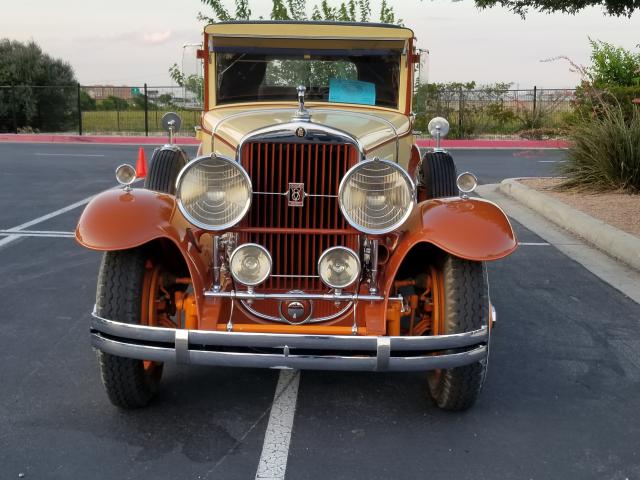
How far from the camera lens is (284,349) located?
3041 mm

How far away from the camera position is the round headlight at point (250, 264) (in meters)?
3.22

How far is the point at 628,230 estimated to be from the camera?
23.1 feet

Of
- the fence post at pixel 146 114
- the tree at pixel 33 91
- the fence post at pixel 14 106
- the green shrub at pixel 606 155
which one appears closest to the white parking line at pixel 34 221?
the green shrub at pixel 606 155

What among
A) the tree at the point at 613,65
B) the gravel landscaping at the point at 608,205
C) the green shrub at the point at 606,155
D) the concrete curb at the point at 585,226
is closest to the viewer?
the concrete curb at the point at 585,226

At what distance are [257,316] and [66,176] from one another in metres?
9.86

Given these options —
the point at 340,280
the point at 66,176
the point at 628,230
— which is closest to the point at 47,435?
the point at 340,280

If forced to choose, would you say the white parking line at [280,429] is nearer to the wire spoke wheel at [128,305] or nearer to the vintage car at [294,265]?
the vintage car at [294,265]

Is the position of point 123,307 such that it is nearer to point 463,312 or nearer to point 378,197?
point 378,197

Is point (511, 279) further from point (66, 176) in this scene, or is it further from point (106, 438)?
point (66, 176)

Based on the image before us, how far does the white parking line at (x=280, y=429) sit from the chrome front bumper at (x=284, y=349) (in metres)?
0.38

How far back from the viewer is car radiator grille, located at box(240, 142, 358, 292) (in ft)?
11.2

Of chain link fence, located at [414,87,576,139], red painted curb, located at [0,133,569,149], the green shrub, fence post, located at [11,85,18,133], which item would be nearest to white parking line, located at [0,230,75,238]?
the green shrub

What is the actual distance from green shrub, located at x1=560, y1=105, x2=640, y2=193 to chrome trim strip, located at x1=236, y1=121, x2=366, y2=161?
269 inches

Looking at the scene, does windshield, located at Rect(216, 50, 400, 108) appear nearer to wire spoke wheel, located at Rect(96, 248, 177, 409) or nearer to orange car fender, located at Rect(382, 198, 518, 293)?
orange car fender, located at Rect(382, 198, 518, 293)
